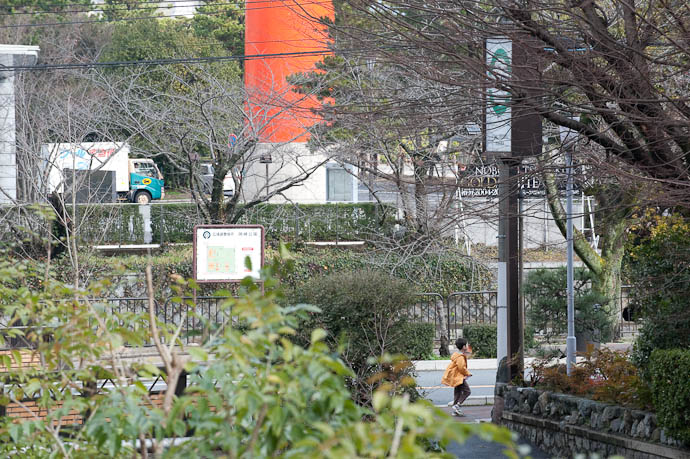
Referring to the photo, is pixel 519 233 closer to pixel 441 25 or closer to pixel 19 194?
pixel 441 25

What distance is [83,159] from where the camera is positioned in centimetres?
2544

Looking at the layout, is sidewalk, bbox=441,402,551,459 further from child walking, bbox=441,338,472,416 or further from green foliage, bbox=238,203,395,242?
green foliage, bbox=238,203,395,242

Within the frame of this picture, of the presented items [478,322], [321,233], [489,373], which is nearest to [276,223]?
[321,233]

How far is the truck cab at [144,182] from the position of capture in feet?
119

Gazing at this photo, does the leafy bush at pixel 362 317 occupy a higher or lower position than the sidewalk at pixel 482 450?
higher

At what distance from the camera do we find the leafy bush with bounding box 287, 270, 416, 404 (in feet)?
33.7

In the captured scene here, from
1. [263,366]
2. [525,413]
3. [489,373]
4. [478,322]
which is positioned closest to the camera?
[263,366]

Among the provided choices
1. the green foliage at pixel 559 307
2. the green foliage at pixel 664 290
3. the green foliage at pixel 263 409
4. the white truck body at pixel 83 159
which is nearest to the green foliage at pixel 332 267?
the white truck body at pixel 83 159

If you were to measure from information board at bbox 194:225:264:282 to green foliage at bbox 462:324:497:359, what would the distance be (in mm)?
7696

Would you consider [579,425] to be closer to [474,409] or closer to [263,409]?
[474,409]

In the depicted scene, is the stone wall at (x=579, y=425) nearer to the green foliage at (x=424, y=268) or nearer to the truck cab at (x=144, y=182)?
the green foliage at (x=424, y=268)

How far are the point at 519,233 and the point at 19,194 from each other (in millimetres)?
17144

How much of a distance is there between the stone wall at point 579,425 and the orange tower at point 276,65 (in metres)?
8.06

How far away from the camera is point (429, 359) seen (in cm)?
1995
